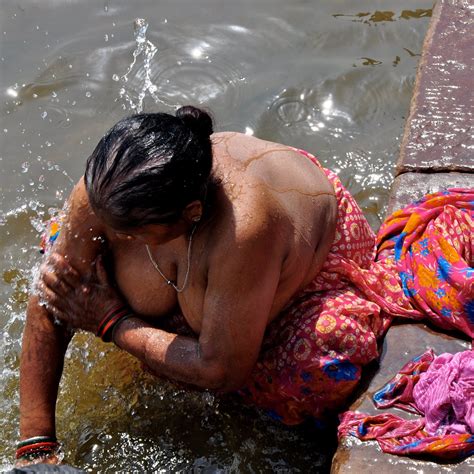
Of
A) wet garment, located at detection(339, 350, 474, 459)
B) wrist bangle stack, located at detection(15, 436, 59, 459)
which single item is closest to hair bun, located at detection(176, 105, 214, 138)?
wet garment, located at detection(339, 350, 474, 459)

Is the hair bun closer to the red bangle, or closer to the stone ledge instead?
the red bangle

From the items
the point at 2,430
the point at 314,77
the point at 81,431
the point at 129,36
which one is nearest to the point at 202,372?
the point at 81,431

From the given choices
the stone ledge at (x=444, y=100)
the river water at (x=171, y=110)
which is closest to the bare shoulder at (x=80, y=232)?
the river water at (x=171, y=110)

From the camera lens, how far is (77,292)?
10.1ft

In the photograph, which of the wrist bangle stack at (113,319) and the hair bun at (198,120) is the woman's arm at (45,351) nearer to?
the wrist bangle stack at (113,319)

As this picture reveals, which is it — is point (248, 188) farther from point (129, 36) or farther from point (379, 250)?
point (129, 36)

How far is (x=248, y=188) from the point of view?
8.83 feet

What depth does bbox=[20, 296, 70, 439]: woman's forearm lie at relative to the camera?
10.2ft

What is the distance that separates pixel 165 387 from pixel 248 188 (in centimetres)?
122

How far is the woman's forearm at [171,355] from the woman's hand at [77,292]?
0.11 meters

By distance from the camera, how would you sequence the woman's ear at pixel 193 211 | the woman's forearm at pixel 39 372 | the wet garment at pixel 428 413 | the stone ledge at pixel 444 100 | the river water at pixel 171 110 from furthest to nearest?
the stone ledge at pixel 444 100, the river water at pixel 171 110, the woman's forearm at pixel 39 372, the wet garment at pixel 428 413, the woman's ear at pixel 193 211

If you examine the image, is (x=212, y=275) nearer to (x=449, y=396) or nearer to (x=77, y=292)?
(x=77, y=292)

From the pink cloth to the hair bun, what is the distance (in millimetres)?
1153

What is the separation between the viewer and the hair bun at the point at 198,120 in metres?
2.59
